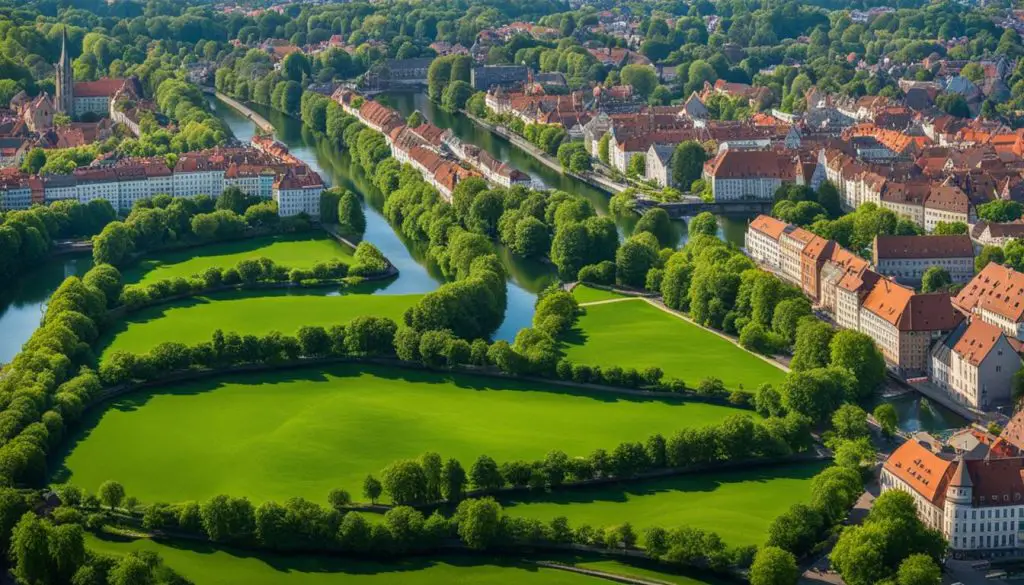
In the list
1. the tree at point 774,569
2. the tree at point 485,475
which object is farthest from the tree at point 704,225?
the tree at point 774,569

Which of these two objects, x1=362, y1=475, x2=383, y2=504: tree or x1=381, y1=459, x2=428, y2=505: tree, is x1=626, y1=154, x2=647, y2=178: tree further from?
x1=362, y1=475, x2=383, y2=504: tree

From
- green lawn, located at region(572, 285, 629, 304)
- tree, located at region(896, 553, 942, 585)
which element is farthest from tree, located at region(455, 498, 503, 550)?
green lawn, located at region(572, 285, 629, 304)

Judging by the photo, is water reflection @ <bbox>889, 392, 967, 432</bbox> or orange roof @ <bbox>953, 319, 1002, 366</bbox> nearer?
water reflection @ <bbox>889, 392, 967, 432</bbox>

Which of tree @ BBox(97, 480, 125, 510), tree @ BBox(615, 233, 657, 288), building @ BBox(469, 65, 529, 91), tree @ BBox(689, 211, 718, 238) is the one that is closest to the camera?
tree @ BBox(97, 480, 125, 510)

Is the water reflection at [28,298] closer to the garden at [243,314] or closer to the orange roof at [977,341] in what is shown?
the garden at [243,314]

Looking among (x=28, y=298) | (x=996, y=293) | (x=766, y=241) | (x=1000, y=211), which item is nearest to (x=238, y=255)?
(x=28, y=298)
